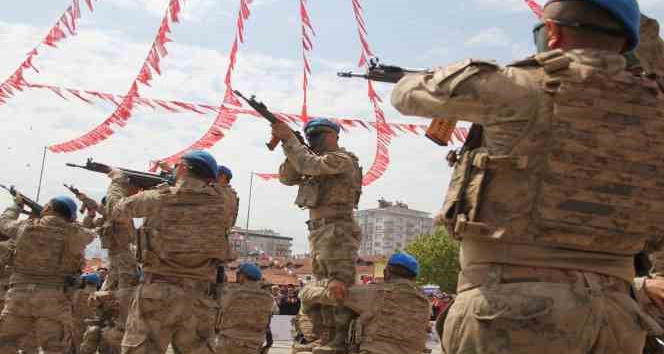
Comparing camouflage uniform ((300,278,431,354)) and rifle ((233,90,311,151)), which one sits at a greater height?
rifle ((233,90,311,151))

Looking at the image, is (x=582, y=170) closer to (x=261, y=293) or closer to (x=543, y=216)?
(x=543, y=216)

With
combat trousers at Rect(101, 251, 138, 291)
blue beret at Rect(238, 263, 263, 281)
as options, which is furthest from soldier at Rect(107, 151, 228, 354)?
combat trousers at Rect(101, 251, 138, 291)

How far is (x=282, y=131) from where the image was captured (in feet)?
22.8

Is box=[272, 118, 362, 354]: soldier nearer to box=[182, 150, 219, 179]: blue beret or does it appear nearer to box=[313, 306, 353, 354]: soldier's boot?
box=[313, 306, 353, 354]: soldier's boot

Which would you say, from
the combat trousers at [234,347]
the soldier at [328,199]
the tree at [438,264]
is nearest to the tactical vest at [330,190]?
the soldier at [328,199]

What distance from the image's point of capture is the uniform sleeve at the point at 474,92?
289cm

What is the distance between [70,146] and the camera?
13500 millimetres

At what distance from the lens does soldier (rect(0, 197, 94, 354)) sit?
8516 millimetres

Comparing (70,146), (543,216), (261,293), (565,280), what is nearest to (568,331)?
(565,280)

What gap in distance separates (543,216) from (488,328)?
1.49 ft

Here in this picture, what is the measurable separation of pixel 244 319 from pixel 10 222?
3399 millimetres

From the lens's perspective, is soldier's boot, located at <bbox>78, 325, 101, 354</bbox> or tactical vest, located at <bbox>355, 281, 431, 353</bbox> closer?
tactical vest, located at <bbox>355, 281, 431, 353</bbox>

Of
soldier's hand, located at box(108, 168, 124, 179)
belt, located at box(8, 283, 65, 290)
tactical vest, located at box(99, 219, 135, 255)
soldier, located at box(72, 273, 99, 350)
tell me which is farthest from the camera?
soldier, located at box(72, 273, 99, 350)

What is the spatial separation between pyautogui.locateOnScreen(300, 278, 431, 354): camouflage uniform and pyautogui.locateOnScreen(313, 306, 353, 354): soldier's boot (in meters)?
0.14
